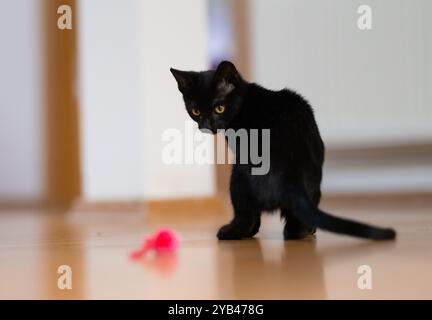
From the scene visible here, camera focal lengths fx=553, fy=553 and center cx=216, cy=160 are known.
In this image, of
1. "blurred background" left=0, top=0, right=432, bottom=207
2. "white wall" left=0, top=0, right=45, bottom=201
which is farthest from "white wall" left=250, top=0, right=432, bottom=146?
"white wall" left=0, top=0, right=45, bottom=201

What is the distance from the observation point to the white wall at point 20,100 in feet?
10.1

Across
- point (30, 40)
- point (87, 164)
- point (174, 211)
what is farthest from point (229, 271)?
point (30, 40)

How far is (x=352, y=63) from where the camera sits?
5.99 feet

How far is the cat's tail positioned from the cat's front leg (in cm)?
15

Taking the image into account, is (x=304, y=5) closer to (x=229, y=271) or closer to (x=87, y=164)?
(x=87, y=164)

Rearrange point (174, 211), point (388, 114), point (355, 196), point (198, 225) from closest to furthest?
point (198, 225), point (174, 211), point (388, 114), point (355, 196)

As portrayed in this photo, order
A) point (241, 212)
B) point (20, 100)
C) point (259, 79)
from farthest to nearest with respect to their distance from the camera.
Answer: point (20, 100) → point (259, 79) → point (241, 212)

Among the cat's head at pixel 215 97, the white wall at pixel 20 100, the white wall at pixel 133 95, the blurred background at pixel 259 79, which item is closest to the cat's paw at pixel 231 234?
the cat's head at pixel 215 97

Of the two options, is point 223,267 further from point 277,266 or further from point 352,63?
point 352,63

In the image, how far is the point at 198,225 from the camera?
4.98ft

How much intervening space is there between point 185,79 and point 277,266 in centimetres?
42

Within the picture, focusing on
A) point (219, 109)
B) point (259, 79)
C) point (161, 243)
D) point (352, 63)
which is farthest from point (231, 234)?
point (352, 63)

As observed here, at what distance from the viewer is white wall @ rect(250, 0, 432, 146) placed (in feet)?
5.34
